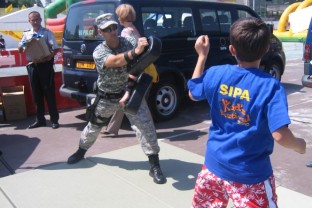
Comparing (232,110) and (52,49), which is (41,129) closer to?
(52,49)

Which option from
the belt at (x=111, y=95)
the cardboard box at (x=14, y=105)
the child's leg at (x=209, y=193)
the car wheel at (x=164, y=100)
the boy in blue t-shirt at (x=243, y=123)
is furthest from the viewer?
the cardboard box at (x=14, y=105)

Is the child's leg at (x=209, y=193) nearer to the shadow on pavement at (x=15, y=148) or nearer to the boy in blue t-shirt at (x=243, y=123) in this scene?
the boy in blue t-shirt at (x=243, y=123)

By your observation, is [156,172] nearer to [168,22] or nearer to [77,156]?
[77,156]

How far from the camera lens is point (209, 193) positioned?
2.24 m

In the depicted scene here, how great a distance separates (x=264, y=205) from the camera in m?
2.04

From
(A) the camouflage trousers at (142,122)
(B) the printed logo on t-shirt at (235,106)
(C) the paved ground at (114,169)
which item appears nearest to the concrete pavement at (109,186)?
(C) the paved ground at (114,169)

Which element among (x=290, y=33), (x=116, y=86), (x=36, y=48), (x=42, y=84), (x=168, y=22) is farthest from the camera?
(x=290, y=33)

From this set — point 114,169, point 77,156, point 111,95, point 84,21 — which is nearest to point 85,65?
point 84,21

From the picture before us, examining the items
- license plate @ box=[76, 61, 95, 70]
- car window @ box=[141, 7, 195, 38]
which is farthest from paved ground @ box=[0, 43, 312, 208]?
car window @ box=[141, 7, 195, 38]

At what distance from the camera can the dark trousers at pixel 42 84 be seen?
239 inches

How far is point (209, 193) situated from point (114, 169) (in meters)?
2.20

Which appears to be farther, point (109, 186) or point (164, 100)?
point (164, 100)

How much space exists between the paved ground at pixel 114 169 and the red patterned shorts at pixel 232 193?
1.22m

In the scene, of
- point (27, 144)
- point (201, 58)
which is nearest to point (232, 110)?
point (201, 58)
